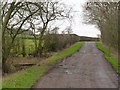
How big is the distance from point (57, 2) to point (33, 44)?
19.8 ft

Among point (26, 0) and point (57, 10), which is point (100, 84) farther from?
point (57, 10)

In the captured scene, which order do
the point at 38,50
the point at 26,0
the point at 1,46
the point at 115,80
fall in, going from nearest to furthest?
the point at 115,80, the point at 1,46, the point at 26,0, the point at 38,50

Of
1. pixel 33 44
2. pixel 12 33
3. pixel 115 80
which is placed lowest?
pixel 115 80

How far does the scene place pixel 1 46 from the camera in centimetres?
1101

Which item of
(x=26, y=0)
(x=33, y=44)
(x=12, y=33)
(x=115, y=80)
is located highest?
(x=26, y=0)

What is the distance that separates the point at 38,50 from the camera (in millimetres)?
19531

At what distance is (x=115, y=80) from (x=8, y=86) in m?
5.30

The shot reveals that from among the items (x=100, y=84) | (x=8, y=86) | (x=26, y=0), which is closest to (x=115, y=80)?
(x=100, y=84)

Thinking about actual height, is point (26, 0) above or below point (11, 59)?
above

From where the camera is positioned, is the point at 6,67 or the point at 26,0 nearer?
the point at 6,67

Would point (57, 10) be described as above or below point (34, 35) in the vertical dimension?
above

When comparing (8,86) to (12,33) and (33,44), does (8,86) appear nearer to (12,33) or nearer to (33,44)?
(12,33)

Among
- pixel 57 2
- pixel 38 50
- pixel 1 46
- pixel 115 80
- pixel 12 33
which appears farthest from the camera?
pixel 38 50

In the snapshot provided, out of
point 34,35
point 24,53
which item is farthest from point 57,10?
point 24,53
